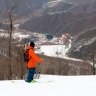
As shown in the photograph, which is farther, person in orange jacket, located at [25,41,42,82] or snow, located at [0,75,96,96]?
person in orange jacket, located at [25,41,42,82]

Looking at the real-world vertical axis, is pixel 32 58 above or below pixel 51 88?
above

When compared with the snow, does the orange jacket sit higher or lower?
higher

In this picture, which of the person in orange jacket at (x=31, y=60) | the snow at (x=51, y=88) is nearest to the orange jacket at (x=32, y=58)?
the person in orange jacket at (x=31, y=60)

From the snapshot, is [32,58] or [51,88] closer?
[51,88]

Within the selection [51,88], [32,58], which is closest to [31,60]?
[32,58]

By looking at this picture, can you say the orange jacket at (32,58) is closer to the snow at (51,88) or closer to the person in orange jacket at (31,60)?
the person in orange jacket at (31,60)

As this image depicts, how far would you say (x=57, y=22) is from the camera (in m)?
196

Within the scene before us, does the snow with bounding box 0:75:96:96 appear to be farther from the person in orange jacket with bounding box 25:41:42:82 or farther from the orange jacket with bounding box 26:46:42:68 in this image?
the orange jacket with bounding box 26:46:42:68

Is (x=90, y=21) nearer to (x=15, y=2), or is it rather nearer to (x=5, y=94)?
(x=15, y=2)

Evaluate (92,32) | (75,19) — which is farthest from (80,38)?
(75,19)

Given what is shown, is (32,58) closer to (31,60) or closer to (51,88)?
(31,60)

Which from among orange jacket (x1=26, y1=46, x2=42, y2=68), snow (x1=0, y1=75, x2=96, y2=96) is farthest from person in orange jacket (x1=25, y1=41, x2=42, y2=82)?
snow (x1=0, y1=75, x2=96, y2=96)

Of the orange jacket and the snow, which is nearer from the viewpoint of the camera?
the snow

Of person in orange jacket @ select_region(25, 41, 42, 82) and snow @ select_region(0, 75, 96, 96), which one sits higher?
person in orange jacket @ select_region(25, 41, 42, 82)
